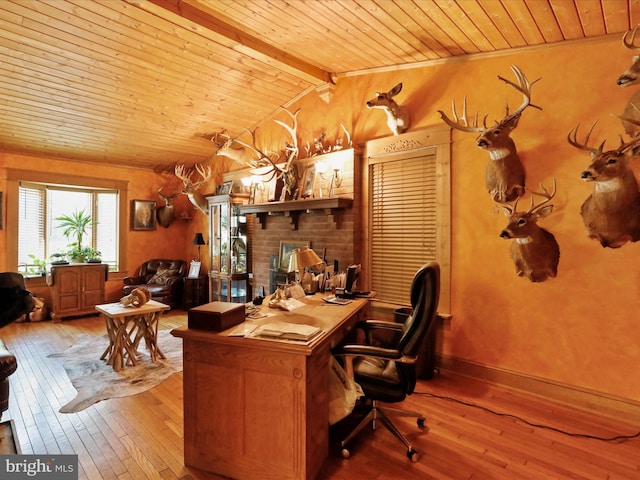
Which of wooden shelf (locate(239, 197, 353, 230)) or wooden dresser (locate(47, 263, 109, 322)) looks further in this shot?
wooden dresser (locate(47, 263, 109, 322))

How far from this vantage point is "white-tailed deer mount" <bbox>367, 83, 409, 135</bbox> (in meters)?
3.62

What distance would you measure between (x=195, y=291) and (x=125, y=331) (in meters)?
2.77

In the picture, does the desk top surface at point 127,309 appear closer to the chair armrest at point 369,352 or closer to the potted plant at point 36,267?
the chair armrest at point 369,352

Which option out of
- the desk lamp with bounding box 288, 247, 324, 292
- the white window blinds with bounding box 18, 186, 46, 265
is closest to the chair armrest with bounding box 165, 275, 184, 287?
the white window blinds with bounding box 18, 186, 46, 265

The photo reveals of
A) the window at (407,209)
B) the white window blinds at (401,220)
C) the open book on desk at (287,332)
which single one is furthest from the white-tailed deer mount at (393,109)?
the open book on desk at (287,332)

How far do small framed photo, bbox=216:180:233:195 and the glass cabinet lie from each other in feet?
0.77

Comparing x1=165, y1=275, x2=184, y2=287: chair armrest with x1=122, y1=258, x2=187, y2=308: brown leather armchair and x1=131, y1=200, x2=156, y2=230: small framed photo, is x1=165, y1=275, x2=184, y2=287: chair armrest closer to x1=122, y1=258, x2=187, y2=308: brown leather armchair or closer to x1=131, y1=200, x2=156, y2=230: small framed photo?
x1=122, y1=258, x2=187, y2=308: brown leather armchair

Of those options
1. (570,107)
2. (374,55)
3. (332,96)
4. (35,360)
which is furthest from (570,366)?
(35,360)

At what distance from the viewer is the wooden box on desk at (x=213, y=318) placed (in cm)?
198

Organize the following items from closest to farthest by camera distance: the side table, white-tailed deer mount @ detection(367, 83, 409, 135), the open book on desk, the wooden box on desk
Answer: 1. the open book on desk
2. the wooden box on desk
3. white-tailed deer mount @ detection(367, 83, 409, 135)
4. the side table

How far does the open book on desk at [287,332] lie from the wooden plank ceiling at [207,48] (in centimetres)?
260

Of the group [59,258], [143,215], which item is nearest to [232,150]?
[143,215]

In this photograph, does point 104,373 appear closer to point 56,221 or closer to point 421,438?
point 421,438

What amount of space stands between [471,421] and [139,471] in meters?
2.35
